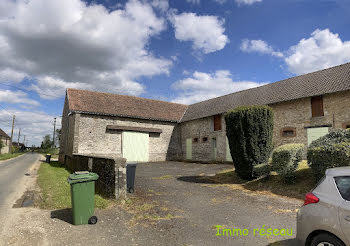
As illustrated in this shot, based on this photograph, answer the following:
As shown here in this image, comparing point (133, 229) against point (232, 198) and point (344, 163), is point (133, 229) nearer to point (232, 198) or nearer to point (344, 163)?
point (232, 198)

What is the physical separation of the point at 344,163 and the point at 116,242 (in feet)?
22.5

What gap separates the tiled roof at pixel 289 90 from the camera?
15078 mm

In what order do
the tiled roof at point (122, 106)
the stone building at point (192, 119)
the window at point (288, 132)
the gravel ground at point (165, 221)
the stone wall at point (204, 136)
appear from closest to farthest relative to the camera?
1. the gravel ground at point (165, 221)
2. the stone building at point (192, 119)
3. the window at point (288, 132)
4. the tiled roof at point (122, 106)
5. the stone wall at point (204, 136)

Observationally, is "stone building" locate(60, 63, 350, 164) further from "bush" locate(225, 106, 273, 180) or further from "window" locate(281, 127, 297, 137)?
"bush" locate(225, 106, 273, 180)

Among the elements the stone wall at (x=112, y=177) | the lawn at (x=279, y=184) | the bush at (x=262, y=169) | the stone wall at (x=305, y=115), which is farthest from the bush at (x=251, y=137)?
the stone wall at (x=305, y=115)

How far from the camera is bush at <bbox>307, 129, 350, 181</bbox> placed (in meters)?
7.25

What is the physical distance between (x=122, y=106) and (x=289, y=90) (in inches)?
577

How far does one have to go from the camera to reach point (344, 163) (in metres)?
7.18

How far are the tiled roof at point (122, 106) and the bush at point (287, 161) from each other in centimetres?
1549

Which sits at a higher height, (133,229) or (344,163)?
(344,163)

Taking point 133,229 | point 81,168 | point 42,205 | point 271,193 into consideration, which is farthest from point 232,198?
point 81,168

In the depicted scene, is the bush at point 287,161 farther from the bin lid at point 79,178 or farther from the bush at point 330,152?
the bin lid at point 79,178

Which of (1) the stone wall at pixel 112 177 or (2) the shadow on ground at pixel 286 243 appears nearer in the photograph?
(2) the shadow on ground at pixel 286 243

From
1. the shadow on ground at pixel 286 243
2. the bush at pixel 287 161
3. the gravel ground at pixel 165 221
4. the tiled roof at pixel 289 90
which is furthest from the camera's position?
the tiled roof at pixel 289 90
